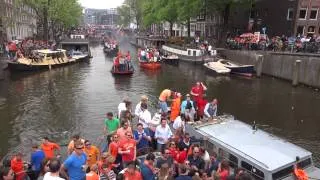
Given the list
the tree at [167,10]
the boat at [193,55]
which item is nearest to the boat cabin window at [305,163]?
the boat at [193,55]

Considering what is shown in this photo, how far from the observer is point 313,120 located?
23781 mm

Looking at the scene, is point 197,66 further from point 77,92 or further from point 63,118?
point 63,118

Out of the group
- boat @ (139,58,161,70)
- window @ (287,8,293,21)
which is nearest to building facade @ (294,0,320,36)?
window @ (287,8,293,21)

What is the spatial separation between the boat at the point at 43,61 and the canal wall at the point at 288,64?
67.9 feet

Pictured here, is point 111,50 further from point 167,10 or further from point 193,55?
point 193,55

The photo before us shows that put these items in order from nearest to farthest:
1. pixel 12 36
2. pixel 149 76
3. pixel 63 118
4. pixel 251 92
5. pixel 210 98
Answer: pixel 63 118 < pixel 210 98 < pixel 251 92 < pixel 149 76 < pixel 12 36

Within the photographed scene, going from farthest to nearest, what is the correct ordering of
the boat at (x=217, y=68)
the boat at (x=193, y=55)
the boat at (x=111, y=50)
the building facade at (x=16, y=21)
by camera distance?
1. the boat at (x=111, y=50)
2. the building facade at (x=16, y=21)
3. the boat at (x=193, y=55)
4. the boat at (x=217, y=68)

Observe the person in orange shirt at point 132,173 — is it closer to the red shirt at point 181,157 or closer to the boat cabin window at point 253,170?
the red shirt at point 181,157

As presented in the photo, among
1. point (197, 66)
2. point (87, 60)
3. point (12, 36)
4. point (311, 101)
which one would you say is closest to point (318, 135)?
point (311, 101)

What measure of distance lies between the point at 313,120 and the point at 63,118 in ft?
50.5

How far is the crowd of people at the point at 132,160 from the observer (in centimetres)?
951

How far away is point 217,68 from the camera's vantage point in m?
41.2

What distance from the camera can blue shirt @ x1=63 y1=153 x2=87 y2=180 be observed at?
977 cm

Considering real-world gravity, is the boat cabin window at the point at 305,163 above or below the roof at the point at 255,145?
below
